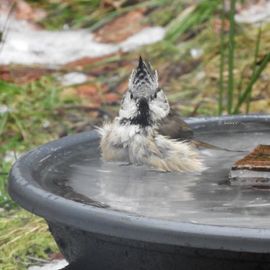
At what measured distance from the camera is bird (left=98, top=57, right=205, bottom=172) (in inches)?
120

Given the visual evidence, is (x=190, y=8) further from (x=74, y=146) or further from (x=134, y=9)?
(x=74, y=146)

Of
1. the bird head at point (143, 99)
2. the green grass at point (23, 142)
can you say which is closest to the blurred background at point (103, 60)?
the green grass at point (23, 142)

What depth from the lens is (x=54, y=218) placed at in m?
2.43

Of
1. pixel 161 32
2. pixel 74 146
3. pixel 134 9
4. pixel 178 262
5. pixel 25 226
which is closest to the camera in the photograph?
pixel 178 262

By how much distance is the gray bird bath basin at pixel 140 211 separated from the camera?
7.22ft

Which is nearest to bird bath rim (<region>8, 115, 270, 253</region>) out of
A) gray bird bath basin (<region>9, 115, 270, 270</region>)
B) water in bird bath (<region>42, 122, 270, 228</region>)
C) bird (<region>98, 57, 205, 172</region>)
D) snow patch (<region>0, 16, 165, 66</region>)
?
gray bird bath basin (<region>9, 115, 270, 270</region>)

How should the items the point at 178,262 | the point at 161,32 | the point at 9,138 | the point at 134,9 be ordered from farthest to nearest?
1. the point at 134,9
2. the point at 161,32
3. the point at 9,138
4. the point at 178,262

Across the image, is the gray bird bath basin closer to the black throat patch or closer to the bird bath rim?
the bird bath rim

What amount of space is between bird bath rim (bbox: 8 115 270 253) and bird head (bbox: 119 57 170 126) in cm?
58

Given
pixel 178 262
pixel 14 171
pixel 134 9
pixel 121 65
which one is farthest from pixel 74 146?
pixel 134 9

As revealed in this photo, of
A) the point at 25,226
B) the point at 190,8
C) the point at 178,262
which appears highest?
the point at 190,8

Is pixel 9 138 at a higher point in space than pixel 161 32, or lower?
lower

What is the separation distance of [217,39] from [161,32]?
55cm

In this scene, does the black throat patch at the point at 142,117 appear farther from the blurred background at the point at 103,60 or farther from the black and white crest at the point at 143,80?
the blurred background at the point at 103,60
